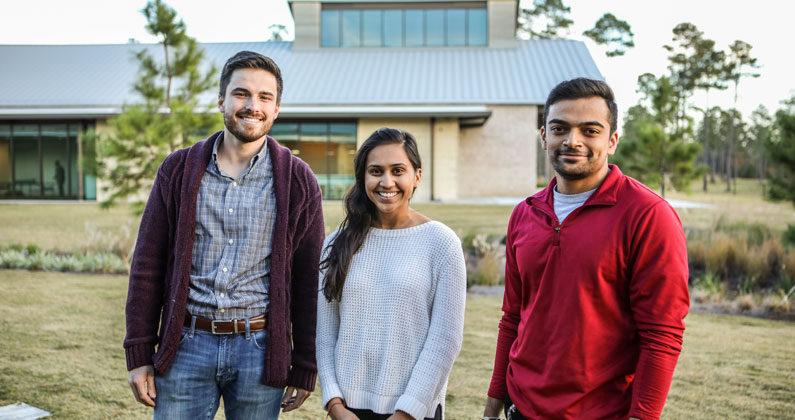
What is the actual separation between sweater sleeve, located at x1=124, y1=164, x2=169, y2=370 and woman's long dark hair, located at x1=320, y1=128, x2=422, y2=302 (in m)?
0.64

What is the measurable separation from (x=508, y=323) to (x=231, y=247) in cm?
110

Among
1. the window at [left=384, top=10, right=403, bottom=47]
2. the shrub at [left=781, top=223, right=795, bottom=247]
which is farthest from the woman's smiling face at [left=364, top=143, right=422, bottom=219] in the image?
the window at [left=384, top=10, right=403, bottom=47]

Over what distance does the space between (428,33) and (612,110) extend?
2856cm

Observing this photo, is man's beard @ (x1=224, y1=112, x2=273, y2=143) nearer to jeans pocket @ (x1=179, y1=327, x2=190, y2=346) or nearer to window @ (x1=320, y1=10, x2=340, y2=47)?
jeans pocket @ (x1=179, y1=327, x2=190, y2=346)

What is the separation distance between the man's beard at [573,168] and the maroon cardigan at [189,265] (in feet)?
3.39

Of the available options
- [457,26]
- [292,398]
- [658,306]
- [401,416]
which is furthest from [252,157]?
[457,26]

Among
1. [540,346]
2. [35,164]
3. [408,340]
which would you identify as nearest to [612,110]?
[540,346]

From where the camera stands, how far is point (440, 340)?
7.36ft

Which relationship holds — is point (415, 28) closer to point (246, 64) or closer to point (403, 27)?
point (403, 27)

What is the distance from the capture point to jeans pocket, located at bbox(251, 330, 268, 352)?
236cm

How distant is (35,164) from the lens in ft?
83.4

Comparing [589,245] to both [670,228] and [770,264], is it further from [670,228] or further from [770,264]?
[770,264]

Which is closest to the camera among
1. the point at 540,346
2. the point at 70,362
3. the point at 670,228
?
the point at 670,228

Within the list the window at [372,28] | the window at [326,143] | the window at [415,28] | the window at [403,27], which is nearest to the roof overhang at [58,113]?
the window at [326,143]
